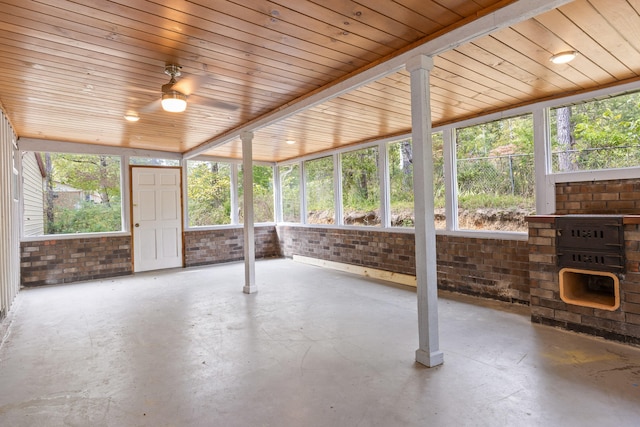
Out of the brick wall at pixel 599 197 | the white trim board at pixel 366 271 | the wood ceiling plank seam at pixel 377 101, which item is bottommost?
the white trim board at pixel 366 271

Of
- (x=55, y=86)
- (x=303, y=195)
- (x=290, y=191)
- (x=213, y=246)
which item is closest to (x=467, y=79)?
(x=55, y=86)

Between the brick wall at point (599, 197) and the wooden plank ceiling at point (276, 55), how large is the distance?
3.36 ft

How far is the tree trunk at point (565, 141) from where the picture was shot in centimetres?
398

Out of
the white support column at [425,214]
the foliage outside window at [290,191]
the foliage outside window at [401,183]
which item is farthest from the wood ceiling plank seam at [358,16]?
the foliage outside window at [290,191]

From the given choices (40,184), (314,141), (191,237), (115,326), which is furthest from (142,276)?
(314,141)

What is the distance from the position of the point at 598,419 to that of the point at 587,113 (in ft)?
10.5

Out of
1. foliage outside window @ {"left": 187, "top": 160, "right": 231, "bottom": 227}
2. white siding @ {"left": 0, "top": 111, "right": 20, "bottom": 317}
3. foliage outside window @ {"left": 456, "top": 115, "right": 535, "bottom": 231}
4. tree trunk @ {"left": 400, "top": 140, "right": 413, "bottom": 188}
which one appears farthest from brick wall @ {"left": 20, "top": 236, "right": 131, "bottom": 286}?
foliage outside window @ {"left": 456, "top": 115, "right": 535, "bottom": 231}

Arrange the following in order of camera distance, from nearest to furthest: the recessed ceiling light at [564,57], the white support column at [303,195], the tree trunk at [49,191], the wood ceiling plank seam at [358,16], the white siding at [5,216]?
the wood ceiling plank seam at [358,16], the recessed ceiling light at [564,57], the white siding at [5,216], the tree trunk at [49,191], the white support column at [303,195]

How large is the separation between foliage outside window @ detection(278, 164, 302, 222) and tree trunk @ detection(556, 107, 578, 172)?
5.53m

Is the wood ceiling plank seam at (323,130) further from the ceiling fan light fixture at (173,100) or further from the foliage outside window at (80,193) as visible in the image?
the foliage outside window at (80,193)

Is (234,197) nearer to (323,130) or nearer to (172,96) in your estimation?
(323,130)

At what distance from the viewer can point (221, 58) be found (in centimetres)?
295

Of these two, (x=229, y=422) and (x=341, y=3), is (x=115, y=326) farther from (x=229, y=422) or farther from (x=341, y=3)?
(x=341, y=3)

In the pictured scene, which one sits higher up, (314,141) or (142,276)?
(314,141)
